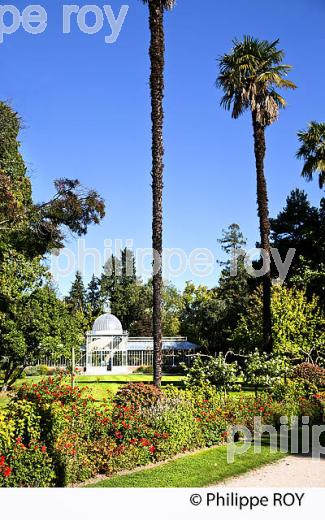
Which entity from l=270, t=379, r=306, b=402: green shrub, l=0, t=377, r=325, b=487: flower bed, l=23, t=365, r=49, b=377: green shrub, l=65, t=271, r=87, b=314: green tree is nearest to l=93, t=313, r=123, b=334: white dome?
l=23, t=365, r=49, b=377: green shrub

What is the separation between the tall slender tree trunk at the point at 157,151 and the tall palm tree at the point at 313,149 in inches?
450

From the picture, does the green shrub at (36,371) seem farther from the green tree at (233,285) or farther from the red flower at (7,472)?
the red flower at (7,472)

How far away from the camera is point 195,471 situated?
8.73 meters

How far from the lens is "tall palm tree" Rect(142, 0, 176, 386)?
1337 cm

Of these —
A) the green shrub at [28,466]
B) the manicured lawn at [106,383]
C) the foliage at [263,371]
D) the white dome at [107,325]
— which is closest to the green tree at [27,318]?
the manicured lawn at [106,383]

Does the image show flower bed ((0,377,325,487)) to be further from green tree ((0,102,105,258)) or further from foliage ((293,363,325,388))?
green tree ((0,102,105,258))

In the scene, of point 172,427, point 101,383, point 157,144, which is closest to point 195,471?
point 172,427

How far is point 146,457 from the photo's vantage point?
30.5 ft

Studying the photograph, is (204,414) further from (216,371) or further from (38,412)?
(38,412)

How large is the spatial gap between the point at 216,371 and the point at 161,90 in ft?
25.2

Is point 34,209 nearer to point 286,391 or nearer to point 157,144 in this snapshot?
point 157,144

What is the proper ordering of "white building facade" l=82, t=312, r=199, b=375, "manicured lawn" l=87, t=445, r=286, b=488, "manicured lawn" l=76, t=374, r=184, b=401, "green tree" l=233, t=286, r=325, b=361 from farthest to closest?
1. "white building facade" l=82, t=312, r=199, b=375
2. "manicured lawn" l=76, t=374, r=184, b=401
3. "green tree" l=233, t=286, r=325, b=361
4. "manicured lawn" l=87, t=445, r=286, b=488

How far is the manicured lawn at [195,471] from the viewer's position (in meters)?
8.10

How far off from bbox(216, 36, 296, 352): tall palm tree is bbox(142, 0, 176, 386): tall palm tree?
4970mm
